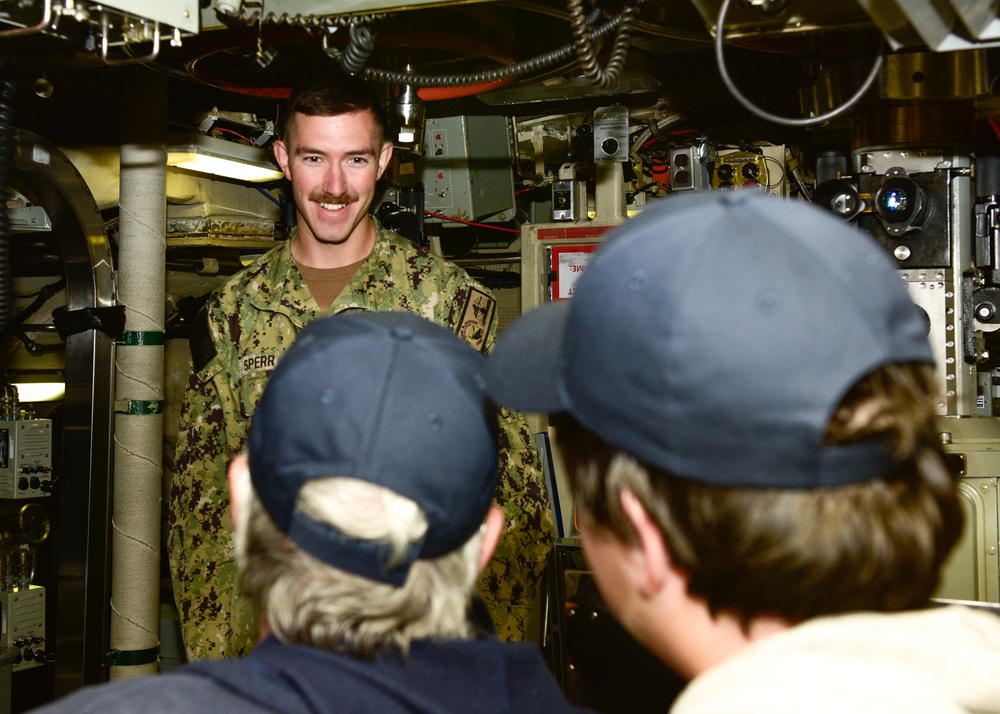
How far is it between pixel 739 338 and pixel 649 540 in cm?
22

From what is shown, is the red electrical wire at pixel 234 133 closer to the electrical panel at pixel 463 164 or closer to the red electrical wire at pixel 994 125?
the electrical panel at pixel 463 164

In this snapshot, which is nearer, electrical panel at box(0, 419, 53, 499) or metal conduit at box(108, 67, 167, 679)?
metal conduit at box(108, 67, 167, 679)

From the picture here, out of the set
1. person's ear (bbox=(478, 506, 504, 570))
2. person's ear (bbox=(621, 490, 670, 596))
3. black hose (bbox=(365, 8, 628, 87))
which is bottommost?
person's ear (bbox=(478, 506, 504, 570))

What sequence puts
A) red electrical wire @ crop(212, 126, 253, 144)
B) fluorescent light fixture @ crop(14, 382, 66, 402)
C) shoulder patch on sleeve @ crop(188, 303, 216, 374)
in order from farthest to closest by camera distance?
fluorescent light fixture @ crop(14, 382, 66, 402), red electrical wire @ crop(212, 126, 253, 144), shoulder patch on sleeve @ crop(188, 303, 216, 374)

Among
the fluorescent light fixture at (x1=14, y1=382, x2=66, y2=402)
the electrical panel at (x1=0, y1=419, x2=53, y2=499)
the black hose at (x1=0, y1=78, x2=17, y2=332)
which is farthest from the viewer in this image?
the fluorescent light fixture at (x1=14, y1=382, x2=66, y2=402)

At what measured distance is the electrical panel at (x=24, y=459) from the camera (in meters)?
3.47

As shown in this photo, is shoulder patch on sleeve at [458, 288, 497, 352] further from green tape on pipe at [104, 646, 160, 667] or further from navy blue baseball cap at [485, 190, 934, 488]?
navy blue baseball cap at [485, 190, 934, 488]

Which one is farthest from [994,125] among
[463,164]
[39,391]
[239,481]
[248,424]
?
[39,391]

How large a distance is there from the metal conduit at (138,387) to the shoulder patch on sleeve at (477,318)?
101 centimetres

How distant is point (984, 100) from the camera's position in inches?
99.3

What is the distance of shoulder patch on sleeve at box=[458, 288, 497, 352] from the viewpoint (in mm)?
2592

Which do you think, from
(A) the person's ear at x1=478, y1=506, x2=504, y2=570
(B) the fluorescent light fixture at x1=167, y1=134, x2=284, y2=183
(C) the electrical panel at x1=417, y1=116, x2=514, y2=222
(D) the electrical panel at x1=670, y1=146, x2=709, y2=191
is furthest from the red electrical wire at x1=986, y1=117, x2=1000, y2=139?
(A) the person's ear at x1=478, y1=506, x2=504, y2=570

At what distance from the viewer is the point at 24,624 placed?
11.1 ft

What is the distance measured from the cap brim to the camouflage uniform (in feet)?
4.53
